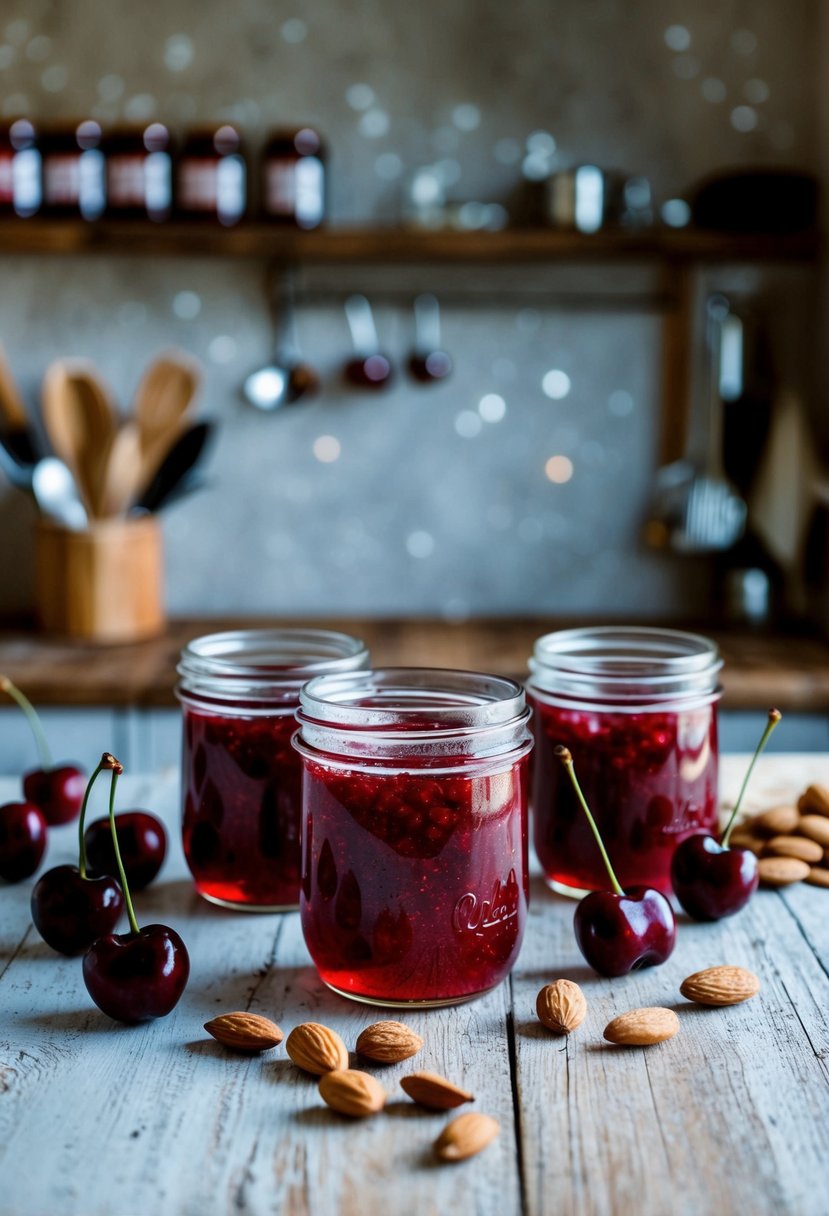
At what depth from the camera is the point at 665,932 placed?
76 centimetres

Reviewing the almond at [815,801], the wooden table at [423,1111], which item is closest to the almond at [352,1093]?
the wooden table at [423,1111]

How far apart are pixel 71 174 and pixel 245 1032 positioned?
5.99 feet

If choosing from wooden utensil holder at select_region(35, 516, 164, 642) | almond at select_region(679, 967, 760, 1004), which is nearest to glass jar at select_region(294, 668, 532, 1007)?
almond at select_region(679, 967, 760, 1004)

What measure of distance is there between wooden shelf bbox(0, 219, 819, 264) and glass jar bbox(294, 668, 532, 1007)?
1.49m

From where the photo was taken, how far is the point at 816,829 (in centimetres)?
95

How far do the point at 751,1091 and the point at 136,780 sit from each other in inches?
26.7

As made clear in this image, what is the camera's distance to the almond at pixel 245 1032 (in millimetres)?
669

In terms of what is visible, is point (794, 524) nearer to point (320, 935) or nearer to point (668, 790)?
point (668, 790)

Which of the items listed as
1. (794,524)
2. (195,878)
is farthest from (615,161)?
(195,878)

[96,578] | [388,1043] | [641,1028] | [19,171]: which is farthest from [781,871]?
[19,171]

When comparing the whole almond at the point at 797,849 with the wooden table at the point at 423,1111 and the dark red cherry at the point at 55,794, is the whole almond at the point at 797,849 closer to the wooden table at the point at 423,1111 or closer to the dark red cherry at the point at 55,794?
the wooden table at the point at 423,1111

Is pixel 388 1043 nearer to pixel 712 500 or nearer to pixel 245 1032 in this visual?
pixel 245 1032

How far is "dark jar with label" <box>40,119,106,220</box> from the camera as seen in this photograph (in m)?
2.14

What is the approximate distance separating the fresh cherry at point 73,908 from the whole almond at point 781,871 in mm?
456
